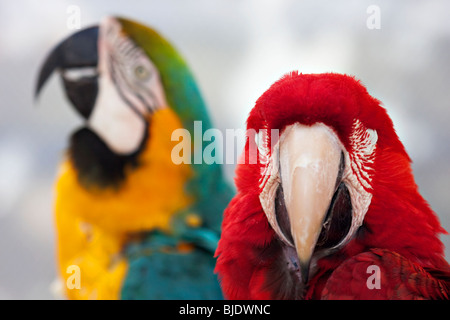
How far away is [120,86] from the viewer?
74cm

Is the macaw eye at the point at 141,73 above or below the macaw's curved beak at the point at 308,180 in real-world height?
above

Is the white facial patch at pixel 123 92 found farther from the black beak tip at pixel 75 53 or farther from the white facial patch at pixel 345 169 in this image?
the white facial patch at pixel 345 169

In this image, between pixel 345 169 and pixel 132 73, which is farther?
pixel 132 73

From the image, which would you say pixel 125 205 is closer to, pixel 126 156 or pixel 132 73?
pixel 126 156

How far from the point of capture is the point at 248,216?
46cm

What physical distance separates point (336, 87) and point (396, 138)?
110 millimetres

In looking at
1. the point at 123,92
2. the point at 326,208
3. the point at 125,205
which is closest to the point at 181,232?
the point at 125,205

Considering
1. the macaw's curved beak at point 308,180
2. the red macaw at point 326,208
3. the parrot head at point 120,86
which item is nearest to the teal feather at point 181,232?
the parrot head at point 120,86

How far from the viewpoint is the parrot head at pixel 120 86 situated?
73 centimetres

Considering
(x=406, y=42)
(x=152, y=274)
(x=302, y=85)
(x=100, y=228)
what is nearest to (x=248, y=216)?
(x=302, y=85)

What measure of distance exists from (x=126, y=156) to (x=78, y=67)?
17 centimetres

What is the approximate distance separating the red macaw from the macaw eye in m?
0.32
